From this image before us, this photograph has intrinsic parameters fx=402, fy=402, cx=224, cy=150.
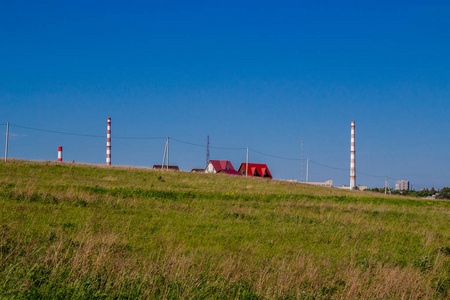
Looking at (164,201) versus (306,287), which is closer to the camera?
(306,287)

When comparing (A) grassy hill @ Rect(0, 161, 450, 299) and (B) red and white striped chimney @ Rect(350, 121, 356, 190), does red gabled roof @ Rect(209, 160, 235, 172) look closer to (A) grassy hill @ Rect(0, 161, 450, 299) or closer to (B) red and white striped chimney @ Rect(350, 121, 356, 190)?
(B) red and white striped chimney @ Rect(350, 121, 356, 190)

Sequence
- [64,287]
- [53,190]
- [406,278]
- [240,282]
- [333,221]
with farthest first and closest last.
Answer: [53,190] → [333,221] → [406,278] → [240,282] → [64,287]

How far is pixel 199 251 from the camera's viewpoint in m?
9.44

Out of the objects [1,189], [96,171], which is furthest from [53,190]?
[96,171]

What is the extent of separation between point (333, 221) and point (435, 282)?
7.36 metres

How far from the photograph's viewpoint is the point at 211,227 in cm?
1276

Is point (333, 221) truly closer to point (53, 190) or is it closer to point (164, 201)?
point (164, 201)

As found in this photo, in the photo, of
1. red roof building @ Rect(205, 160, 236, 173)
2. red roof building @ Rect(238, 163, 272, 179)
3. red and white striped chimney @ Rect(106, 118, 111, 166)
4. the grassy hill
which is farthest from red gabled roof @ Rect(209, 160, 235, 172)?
the grassy hill

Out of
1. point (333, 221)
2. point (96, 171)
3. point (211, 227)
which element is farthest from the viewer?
point (96, 171)

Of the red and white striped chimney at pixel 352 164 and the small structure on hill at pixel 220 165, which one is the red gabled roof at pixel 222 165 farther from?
the red and white striped chimney at pixel 352 164

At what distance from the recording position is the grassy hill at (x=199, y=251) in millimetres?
6504

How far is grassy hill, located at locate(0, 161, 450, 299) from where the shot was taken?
650 cm

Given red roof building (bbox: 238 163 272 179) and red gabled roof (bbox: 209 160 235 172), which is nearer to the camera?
red roof building (bbox: 238 163 272 179)

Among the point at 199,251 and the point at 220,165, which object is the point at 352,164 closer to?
the point at 220,165
